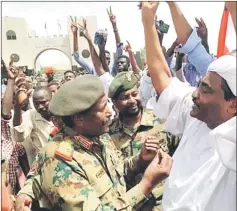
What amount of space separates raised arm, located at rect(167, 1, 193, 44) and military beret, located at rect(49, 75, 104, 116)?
2.05ft

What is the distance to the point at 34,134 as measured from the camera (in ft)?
14.2

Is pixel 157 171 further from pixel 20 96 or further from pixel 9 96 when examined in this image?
pixel 20 96

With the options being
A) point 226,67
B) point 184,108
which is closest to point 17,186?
point 184,108

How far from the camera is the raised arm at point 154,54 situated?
7.09 feet

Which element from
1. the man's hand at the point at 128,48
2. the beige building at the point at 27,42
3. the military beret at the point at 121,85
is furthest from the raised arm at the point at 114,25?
the beige building at the point at 27,42

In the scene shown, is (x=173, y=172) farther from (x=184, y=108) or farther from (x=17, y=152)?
(x=17, y=152)

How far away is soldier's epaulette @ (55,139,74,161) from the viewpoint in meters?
1.92

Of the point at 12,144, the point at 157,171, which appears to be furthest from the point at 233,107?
the point at 12,144

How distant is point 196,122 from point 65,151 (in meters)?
0.78

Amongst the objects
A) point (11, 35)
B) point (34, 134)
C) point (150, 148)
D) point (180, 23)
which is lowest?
point (11, 35)

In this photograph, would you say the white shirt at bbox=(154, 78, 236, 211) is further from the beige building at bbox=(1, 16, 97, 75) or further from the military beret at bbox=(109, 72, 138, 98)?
the beige building at bbox=(1, 16, 97, 75)

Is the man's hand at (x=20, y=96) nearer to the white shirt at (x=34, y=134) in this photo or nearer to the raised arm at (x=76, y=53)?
the white shirt at (x=34, y=134)

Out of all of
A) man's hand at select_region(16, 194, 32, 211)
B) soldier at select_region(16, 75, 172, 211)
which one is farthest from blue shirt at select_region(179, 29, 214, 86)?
man's hand at select_region(16, 194, 32, 211)

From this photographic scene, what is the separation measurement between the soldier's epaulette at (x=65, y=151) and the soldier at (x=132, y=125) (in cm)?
91
